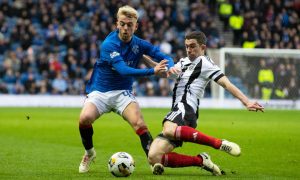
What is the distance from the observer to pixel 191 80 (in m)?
9.48

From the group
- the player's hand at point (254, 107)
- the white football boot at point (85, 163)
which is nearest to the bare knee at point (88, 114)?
the white football boot at point (85, 163)

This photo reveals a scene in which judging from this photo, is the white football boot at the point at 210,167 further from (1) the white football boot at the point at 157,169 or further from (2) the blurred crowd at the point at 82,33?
(2) the blurred crowd at the point at 82,33

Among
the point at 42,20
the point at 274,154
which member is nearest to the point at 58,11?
the point at 42,20

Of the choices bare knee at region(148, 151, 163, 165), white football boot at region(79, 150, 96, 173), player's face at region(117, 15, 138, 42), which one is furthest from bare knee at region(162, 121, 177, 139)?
player's face at region(117, 15, 138, 42)

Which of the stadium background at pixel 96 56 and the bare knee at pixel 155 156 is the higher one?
the bare knee at pixel 155 156

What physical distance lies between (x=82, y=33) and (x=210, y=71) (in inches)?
835

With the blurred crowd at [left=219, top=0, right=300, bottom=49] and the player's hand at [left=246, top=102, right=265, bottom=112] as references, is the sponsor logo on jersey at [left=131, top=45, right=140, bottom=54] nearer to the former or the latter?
the player's hand at [left=246, top=102, right=265, bottom=112]

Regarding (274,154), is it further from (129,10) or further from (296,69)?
(296,69)

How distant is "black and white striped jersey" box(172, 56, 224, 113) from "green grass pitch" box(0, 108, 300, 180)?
930 millimetres

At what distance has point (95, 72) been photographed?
32.9 ft

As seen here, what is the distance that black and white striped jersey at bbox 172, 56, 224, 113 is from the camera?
30.8 feet

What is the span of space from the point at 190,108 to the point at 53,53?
19929mm

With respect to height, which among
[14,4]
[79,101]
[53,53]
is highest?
[14,4]

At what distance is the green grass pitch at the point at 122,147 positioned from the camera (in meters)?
9.43
